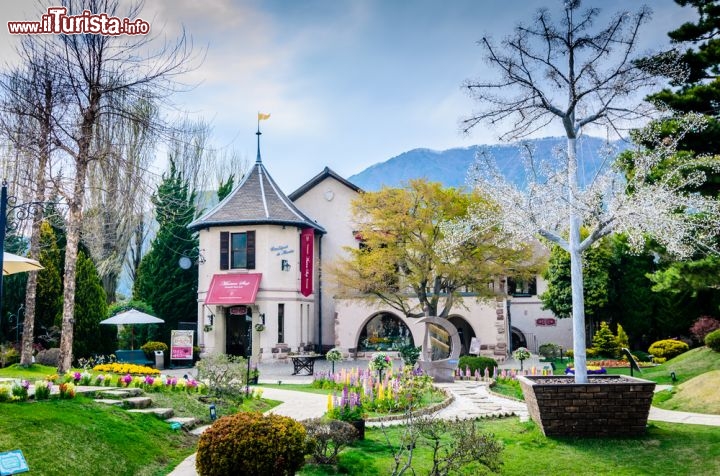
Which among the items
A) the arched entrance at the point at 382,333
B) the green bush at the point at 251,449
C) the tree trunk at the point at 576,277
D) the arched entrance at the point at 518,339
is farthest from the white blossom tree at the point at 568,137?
the arched entrance at the point at 518,339

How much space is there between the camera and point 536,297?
37531mm

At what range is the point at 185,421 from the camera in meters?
11.1

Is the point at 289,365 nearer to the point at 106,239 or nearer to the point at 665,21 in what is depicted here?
the point at 106,239

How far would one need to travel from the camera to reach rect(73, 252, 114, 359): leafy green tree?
24500mm

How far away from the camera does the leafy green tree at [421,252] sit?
2394 cm

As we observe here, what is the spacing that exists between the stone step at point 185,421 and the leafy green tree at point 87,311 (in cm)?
1531

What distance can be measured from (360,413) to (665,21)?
12241 mm

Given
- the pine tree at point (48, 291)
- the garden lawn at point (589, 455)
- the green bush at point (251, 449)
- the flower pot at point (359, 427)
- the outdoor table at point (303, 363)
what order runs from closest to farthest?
the green bush at point (251, 449) < the garden lawn at point (589, 455) < the flower pot at point (359, 427) < the outdoor table at point (303, 363) < the pine tree at point (48, 291)

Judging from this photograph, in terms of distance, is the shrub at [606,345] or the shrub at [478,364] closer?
the shrub at [478,364]

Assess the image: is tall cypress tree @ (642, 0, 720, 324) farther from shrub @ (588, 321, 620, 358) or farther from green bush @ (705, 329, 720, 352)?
shrub @ (588, 321, 620, 358)

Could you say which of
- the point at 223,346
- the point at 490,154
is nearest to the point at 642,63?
the point at 490,154

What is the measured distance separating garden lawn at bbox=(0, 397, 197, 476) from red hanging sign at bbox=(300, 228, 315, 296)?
65.5 ft

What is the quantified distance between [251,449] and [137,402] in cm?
461

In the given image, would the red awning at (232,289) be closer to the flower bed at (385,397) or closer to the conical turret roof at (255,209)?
the conical turret roof at (255,209)
